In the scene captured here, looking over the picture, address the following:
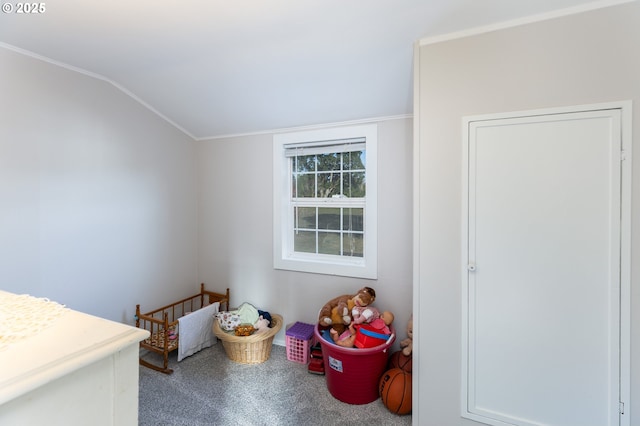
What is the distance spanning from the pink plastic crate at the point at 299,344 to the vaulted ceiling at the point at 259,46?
176cm

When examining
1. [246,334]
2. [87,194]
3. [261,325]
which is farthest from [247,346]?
[87,194]

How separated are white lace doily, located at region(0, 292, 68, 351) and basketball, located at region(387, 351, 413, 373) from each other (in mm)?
1882

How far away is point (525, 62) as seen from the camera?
144 cm

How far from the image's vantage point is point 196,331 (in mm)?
2498

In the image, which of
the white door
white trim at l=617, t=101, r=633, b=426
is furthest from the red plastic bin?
white trim at l=617, t=101, r=633, b=426

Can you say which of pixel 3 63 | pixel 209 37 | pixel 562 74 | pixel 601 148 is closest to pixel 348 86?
pixel 209 37

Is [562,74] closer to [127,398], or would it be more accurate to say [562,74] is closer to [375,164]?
[375,164]

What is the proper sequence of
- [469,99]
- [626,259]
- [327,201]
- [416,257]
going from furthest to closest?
[327,201] → [416,257] → [469,99] → [626,259]

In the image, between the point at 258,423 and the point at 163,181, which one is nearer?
the point at 258,423

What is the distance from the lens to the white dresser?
53 centimetres

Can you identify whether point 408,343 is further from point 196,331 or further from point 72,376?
point 72,376

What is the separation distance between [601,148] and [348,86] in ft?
4.67

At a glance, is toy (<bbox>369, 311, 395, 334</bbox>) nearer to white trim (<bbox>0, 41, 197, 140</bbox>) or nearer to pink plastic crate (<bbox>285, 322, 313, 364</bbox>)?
pink plastic crate (<bbox>285, 322, 313, 364</bbox>)

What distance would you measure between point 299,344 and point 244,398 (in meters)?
0.57
